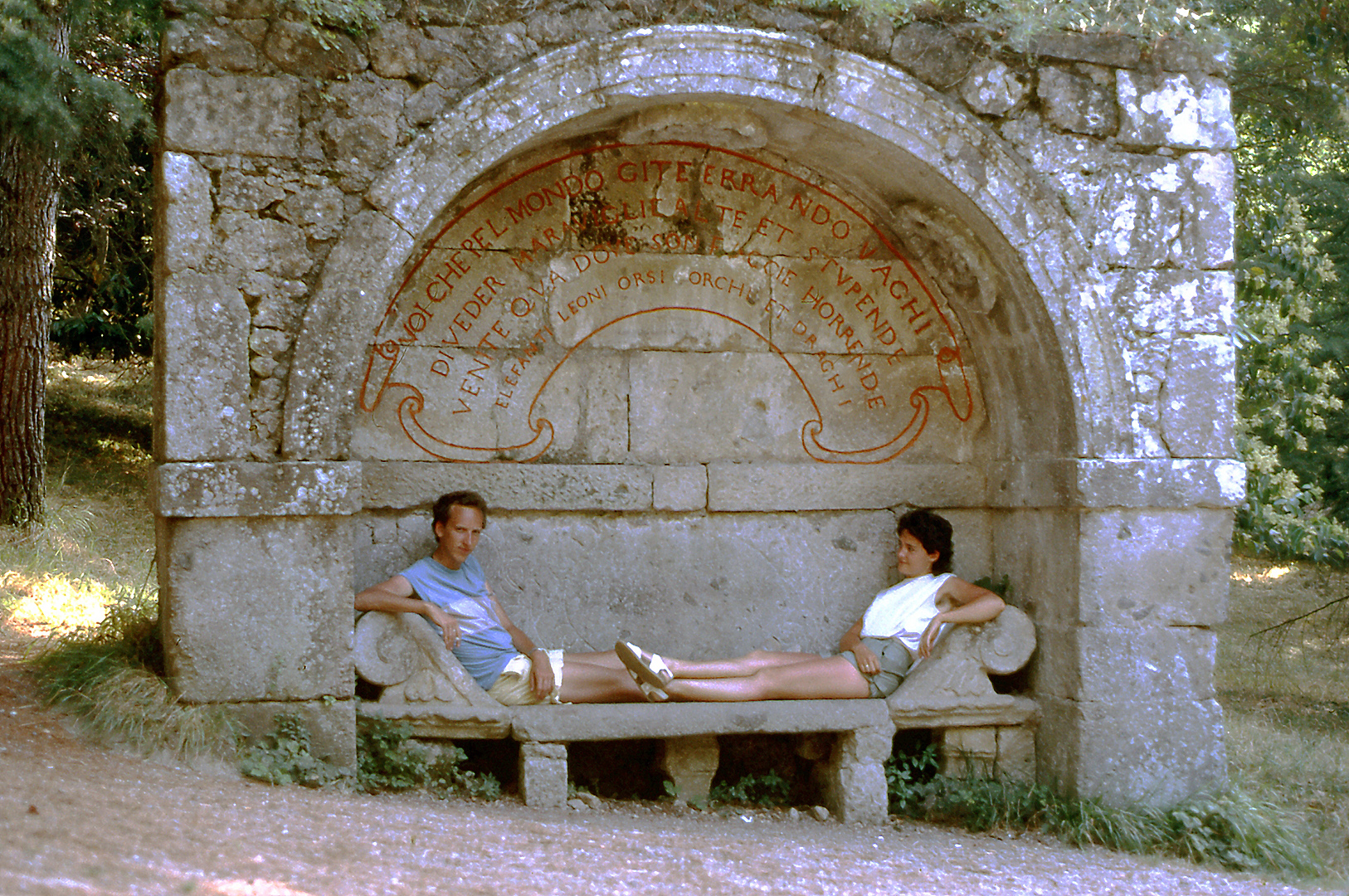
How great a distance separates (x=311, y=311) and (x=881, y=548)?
2.52 metres

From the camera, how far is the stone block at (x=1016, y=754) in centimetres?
464

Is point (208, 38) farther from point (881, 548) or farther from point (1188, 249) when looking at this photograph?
point (1188, 249)

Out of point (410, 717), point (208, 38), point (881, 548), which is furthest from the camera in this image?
point (881, 548)

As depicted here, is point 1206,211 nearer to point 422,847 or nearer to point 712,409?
point 712,409

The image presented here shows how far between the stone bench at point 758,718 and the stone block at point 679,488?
84 cm

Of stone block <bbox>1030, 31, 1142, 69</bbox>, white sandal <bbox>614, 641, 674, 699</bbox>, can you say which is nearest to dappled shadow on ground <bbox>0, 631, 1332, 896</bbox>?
white sandal <bbox>614, 641, 674, 699</bbox>

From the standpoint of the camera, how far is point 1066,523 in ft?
14.7

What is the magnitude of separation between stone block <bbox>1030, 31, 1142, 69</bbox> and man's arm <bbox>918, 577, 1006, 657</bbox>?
2033 mm

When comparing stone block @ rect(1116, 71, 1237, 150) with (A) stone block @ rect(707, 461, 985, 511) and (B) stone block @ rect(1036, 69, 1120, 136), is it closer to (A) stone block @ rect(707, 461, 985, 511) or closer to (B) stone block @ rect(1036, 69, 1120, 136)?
(B) stone block @ rect(1036, 69, 1120, 136)

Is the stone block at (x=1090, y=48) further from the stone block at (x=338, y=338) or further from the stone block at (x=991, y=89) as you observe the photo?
the stone block at (x=338, y=338)

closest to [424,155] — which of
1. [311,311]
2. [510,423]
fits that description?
[311,311]

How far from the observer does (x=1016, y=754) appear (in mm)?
4652

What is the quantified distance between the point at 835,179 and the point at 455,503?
2.04m

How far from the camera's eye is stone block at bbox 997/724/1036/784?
4.64 meters
